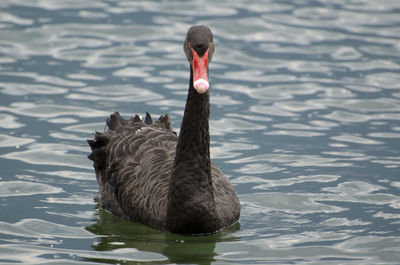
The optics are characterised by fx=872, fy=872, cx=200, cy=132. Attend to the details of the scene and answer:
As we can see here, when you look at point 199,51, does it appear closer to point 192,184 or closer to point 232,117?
point 192,184

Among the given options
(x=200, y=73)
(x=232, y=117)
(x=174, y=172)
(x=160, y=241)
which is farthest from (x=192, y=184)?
(x=232, y=117)

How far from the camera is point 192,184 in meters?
8.02

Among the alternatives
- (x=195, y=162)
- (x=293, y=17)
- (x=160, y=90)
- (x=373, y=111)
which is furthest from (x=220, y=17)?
(x=195, y=162)

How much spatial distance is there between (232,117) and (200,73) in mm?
4437

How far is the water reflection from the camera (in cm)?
760

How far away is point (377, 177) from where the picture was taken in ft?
31.9

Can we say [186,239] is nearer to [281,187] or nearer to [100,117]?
[281,187]

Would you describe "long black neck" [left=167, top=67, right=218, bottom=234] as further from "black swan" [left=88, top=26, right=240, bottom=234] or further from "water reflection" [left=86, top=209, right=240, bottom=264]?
"water reflection" [left=86, top=209, right=240, bottom=264]

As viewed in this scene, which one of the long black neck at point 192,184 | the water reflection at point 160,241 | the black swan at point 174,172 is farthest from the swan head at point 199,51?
the water reflection at point 160,241

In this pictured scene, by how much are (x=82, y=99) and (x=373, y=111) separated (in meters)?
4.04

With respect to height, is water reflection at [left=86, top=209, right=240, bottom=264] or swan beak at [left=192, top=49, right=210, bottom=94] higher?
swan beak at [left=192, top=49, right=210, bottom=94]

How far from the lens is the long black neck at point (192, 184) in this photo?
7.99m

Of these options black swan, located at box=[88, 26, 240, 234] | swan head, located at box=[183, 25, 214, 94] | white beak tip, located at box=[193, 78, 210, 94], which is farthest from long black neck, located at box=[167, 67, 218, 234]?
white beak tip, located at box=[193, 78, 210, 94]

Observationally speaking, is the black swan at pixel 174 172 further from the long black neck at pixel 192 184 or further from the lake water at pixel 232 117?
the lake water at pixel 232 117
